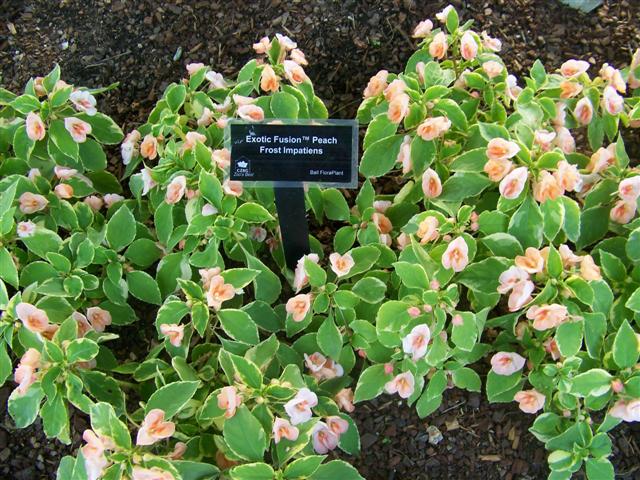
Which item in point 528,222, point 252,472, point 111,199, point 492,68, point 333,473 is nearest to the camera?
point 252,472

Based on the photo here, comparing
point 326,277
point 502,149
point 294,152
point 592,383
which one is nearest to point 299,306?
point 326,277

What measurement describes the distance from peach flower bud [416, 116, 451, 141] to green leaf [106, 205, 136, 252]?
82 cm

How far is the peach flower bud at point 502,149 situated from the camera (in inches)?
61.2

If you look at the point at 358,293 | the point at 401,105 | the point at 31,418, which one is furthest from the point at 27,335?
the point at 401,105

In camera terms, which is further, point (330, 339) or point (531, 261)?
point (330, 339)

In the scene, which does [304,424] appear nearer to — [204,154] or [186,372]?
[186,372]

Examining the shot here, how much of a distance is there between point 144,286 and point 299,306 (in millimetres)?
468

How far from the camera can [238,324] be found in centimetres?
166

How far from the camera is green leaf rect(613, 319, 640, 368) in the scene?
155 cm

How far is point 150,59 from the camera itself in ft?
8.04

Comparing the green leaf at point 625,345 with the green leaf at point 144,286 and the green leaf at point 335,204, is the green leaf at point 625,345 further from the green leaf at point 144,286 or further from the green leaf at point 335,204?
the green leaf at point 144,286

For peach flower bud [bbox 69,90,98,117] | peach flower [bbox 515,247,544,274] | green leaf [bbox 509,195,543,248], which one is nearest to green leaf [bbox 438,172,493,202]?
green leaf [bbox 509,195,543,248]

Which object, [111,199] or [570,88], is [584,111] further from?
[111,199]

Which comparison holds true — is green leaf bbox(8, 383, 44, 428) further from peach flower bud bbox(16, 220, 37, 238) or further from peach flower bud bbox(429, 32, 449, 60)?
peach flower bud bbox(429, 32, 449, 60)
